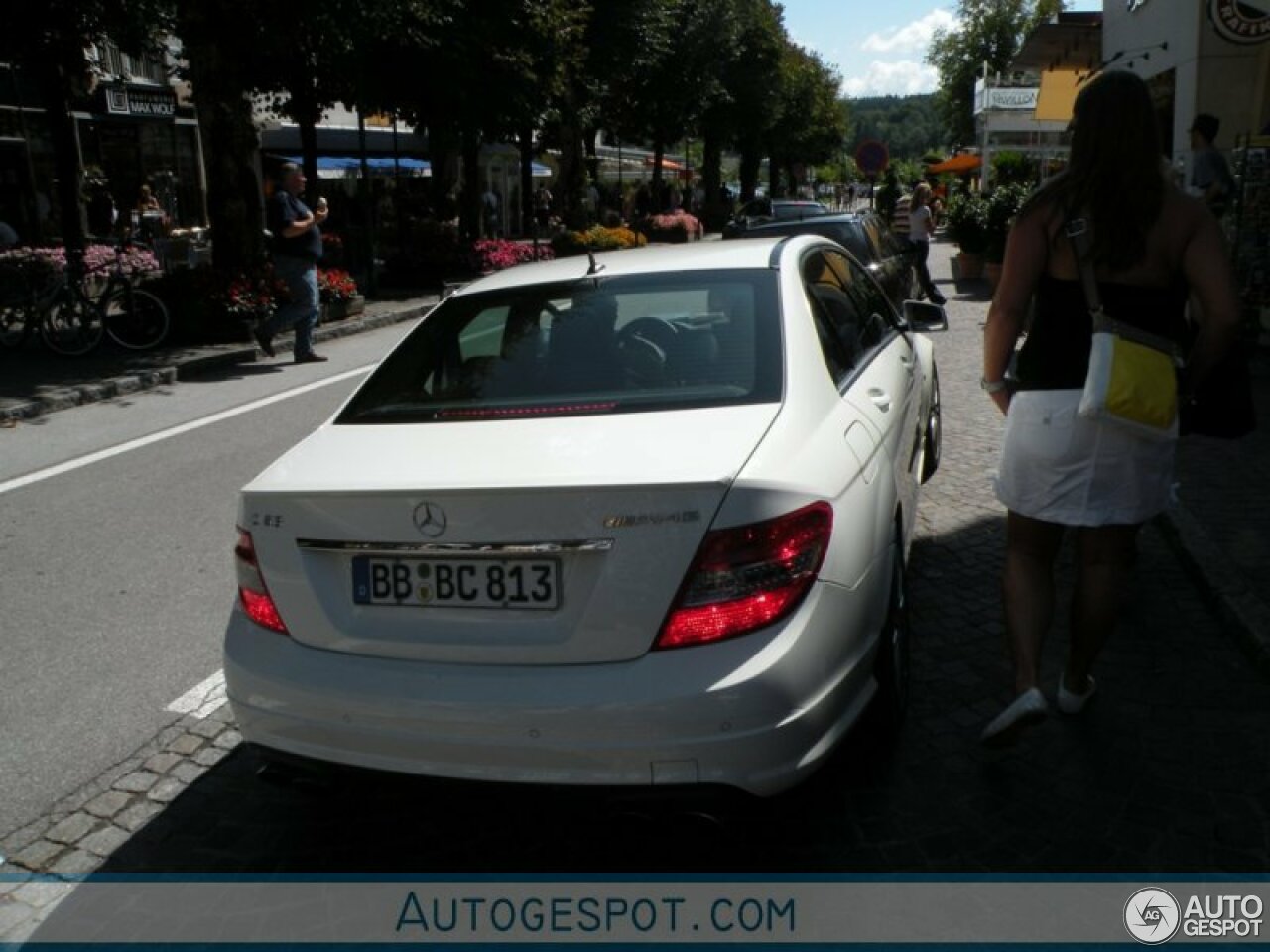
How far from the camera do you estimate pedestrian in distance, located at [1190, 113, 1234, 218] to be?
1080cm

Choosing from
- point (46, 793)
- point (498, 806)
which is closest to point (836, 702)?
point (498, 806)

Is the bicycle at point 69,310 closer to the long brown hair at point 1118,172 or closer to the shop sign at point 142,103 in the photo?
the long brown hair at point 1118,172

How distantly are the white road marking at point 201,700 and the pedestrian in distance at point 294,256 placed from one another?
926cm

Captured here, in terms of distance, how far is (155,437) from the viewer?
29.8 feet

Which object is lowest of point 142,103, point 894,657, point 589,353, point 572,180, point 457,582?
point 894,657

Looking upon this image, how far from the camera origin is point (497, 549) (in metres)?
2.72

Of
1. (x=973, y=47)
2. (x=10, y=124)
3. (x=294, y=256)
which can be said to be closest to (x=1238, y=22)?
(x=294, y=256)

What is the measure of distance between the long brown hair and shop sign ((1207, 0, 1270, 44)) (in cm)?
1173

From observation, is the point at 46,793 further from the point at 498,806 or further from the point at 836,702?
the point at 836,702

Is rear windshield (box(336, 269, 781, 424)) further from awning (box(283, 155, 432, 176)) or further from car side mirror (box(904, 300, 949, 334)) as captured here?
awning (box(283, 155, 432, 176))

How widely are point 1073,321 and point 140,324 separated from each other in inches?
487

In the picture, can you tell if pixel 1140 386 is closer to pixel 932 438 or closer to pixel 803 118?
pixel 932 438

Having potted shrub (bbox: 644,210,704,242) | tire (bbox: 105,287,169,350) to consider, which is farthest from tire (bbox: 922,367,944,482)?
potted shrub (bbox: 644,210,704,242)

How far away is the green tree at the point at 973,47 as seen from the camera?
73.4m
